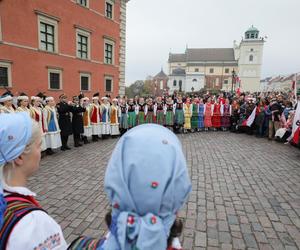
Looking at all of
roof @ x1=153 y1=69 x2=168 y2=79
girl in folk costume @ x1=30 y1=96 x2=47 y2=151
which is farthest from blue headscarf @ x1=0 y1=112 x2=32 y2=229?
roof @ x1=153 y1=69 x2=168 y2=79

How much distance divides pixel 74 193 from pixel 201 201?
2.64m

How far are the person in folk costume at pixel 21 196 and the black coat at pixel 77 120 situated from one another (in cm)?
758

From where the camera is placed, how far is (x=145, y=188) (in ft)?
3.15

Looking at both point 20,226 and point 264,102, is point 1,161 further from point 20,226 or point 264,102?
point 264,102

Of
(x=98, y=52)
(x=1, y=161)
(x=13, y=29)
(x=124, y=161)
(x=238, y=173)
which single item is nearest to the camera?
(x=124, y=161)

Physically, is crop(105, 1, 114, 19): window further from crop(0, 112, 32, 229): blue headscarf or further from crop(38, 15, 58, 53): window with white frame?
crop(0, 112, 32, 229): blue headscarf

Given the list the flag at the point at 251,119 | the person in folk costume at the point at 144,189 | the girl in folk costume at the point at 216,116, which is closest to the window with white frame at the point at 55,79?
the girl in folk costume at the point at 216,116

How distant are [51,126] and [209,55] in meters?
102

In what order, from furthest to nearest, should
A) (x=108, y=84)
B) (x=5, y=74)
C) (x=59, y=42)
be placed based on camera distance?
(x=108, y=84), (x=59, y=42), (x=5, y=74)

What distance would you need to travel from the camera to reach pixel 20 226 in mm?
1096

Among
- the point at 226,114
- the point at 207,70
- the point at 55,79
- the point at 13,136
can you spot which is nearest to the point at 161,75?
the point at 207,70

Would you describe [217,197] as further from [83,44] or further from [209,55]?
[209,55]

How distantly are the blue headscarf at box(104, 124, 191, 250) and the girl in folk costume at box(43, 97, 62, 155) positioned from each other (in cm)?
740

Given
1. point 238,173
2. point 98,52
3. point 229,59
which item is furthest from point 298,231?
point 229,59
